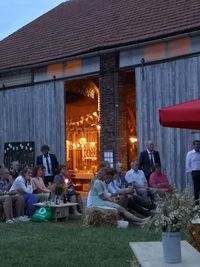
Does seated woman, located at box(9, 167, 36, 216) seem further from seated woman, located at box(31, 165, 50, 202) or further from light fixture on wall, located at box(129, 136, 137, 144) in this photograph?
light fixture on wall, located at box(129, 136, 137, 144)

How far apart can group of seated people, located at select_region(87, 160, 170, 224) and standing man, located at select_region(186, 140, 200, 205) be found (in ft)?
2.65

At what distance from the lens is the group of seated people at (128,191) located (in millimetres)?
13164

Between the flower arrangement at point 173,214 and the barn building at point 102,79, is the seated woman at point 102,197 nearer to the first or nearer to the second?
the barn building at point 102,79

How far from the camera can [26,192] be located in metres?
14.8

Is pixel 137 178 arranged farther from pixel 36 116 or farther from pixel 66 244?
pixel 36 116

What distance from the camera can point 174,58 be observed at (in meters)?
16.8

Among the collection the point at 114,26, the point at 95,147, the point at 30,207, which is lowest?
→ the point at 30,207

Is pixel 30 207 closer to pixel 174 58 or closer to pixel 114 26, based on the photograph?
pixel 174 58

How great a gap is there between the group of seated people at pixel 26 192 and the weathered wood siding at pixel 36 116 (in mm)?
4606

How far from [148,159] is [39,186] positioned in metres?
3.10

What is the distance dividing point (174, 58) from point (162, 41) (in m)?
0.61

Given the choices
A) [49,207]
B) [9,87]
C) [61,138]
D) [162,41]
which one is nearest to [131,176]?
[49,207]

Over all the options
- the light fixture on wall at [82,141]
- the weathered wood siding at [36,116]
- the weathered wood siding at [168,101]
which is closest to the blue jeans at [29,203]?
the weathered wood siding at [168,101]

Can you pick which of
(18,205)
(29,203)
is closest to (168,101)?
(29,203)
